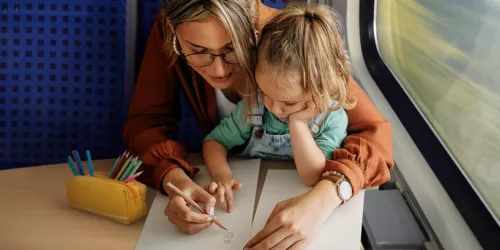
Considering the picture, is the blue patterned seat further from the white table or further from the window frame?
the window frame

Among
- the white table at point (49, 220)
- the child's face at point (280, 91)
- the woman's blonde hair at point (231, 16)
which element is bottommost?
the white table at point (49, 220)

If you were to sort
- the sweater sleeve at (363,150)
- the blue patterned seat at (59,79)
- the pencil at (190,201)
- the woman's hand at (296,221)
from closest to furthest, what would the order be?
the woman's hand at (296,221) < the pencil at (190,201) < the sweater sleeve at (363,150) < the blue patterned seat at (59,79)

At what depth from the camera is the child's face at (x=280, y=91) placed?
1.32 meters

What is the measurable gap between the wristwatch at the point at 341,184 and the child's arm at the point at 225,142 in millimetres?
246

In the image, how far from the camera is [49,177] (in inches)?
66.4

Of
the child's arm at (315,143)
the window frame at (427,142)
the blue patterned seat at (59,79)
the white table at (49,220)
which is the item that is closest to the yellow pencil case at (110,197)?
the white table at (49,220)

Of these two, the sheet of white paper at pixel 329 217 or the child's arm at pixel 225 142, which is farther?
the child's arm at pixel 225 142

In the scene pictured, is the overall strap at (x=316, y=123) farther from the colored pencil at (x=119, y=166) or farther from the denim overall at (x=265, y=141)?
the colored pencil at (x=119, y=166)

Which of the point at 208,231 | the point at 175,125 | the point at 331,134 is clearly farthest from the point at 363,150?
the point at 175,125

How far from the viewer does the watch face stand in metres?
1.41

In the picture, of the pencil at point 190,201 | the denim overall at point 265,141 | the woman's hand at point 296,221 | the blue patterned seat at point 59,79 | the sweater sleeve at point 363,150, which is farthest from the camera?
the blue patterned seat at point 59,79

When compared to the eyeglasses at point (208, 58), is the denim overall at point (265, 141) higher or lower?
lower

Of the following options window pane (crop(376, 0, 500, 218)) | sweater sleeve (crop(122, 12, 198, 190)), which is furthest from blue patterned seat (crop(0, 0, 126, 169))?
window pane (crop(376, 0, 500, 218))

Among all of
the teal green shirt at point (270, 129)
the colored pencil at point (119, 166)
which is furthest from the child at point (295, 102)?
the colored pencil at point (119, 166)
